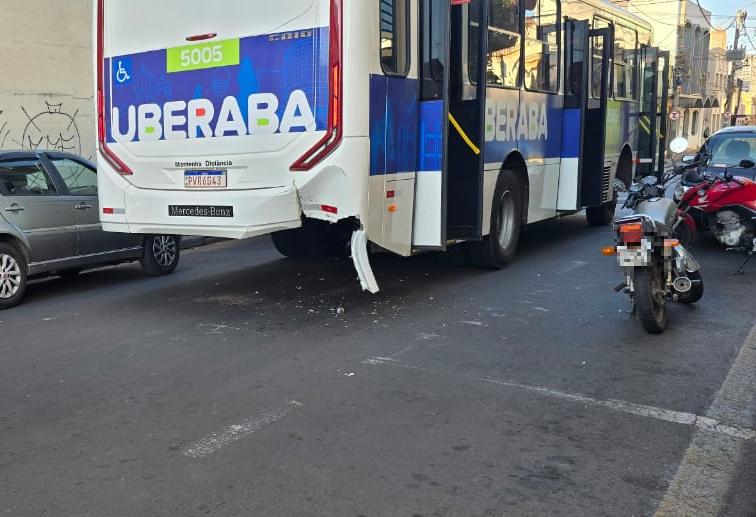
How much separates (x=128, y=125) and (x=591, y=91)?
6.73 metres

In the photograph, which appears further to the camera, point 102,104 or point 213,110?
point 102,104

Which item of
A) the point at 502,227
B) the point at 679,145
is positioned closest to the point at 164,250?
the point at 502,227

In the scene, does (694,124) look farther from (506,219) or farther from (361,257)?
(361,257)

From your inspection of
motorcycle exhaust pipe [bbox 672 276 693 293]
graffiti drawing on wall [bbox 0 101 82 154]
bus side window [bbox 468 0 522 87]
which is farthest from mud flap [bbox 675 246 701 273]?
graffiti drawing on wall [bbox 0 101 82 154]

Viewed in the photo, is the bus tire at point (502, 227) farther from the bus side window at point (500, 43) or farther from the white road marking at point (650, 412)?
the white road marking at point (650, 412)

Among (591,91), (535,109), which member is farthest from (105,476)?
(591,91)

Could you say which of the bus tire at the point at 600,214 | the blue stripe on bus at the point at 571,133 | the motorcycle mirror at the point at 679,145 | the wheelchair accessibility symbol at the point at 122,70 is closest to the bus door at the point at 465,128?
the motorcycle mirror at the point at 679,145

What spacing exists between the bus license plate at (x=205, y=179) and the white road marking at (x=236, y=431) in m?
2.71

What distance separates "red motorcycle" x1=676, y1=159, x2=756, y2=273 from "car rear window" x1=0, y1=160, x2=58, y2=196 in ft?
24.2

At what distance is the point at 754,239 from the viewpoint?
8648 mm

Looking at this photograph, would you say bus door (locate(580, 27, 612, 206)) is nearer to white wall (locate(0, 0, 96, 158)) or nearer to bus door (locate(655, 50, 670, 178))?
bus door (locate(655, 50, 670, 178))

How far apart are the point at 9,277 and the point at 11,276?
3 cm

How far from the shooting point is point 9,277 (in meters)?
7.46

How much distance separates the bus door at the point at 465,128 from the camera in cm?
→ 753
